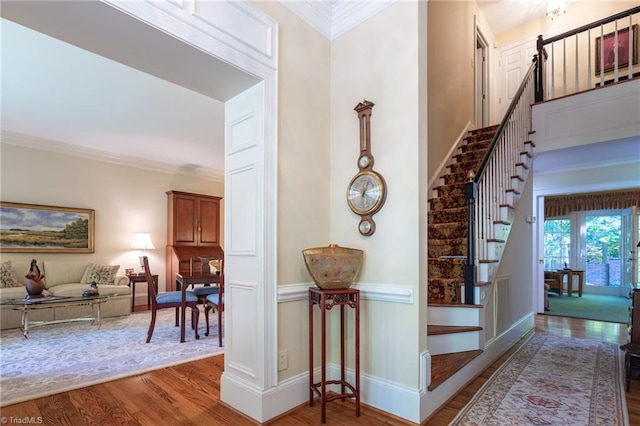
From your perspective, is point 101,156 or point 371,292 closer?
point 371,292

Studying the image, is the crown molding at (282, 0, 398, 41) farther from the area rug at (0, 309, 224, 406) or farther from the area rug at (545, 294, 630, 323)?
the area rug at (545, 294, 630, 323)

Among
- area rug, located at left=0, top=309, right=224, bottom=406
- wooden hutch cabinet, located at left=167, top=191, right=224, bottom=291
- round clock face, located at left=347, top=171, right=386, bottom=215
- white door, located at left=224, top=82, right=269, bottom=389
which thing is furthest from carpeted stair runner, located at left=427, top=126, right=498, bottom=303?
wooden hutch cabinet, located at left=167, top=191, right=224, bottom=291

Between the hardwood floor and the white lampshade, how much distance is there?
4037mm

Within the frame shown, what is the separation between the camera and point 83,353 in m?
3.66

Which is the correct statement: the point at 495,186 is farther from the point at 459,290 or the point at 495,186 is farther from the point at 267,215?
the point at 267,215

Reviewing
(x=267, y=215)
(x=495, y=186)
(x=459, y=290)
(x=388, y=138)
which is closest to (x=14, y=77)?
(x=267, y=215)

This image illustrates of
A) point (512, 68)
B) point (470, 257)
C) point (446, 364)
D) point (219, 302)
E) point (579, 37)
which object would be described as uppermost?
point (579, 37)

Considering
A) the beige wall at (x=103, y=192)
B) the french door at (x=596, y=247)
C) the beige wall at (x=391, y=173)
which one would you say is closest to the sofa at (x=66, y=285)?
the beige wall at (x=103, y=192)

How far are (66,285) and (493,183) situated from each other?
6.39 meters

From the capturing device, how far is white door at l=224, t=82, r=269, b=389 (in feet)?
7.52

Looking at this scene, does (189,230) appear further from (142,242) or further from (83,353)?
(83,353)

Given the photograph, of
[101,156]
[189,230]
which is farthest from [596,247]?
[101,156]

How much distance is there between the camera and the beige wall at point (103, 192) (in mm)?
5477

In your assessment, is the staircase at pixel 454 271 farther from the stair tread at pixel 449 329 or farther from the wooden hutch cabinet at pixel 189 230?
the wooden hutch cabinet at pixel 189 230
